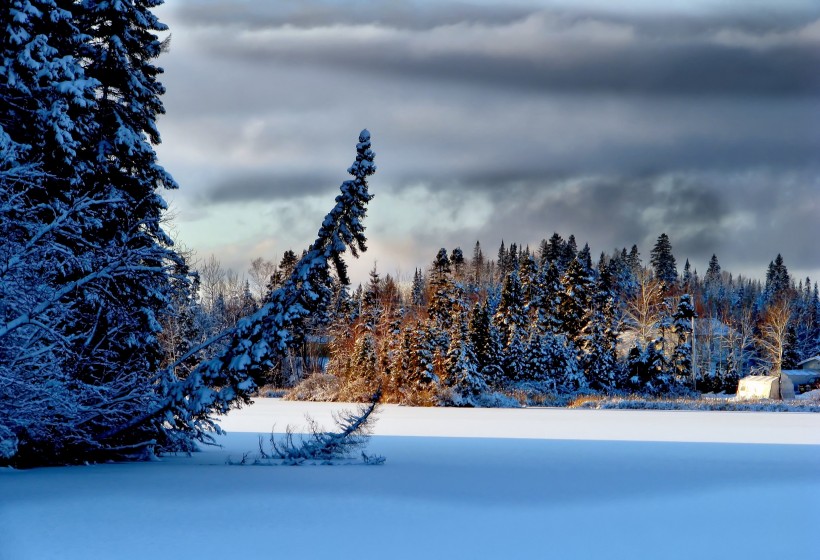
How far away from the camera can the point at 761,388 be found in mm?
54188

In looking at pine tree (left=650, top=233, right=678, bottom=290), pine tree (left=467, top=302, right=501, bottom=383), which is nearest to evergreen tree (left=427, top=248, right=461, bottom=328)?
pine tree (left=467, top=302, right=501, bottom=383)

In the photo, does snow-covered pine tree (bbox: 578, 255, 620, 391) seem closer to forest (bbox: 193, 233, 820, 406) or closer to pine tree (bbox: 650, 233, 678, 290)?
forest (bbox: 193, 233, 820, 406)

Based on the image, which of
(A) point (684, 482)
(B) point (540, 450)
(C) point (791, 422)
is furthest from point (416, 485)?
(C) point (791, 422)

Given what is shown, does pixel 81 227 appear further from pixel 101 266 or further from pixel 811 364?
pixel 811 364

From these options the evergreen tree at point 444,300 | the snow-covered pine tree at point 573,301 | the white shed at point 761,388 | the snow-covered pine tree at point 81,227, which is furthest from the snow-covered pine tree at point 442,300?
the snow-covered pine tree at point 81,227

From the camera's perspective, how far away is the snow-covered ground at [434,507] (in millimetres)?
8039

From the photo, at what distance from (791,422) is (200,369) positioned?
24.4m

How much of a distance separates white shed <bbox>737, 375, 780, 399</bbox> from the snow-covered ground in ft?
125

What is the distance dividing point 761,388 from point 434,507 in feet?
162

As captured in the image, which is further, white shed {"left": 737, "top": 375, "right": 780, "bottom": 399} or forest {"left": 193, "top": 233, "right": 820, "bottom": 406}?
white shed {"left": 737, "top": 375, "right": 780, "bottom": 399}

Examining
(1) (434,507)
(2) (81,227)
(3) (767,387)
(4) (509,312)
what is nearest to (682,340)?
(3) (767,387)

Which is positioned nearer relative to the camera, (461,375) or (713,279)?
(461,375)

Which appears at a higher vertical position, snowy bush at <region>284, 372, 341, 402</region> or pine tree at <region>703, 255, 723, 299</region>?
pine tree at <region>703, 255, 723, 299</region>

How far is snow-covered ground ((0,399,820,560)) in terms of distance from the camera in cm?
804
